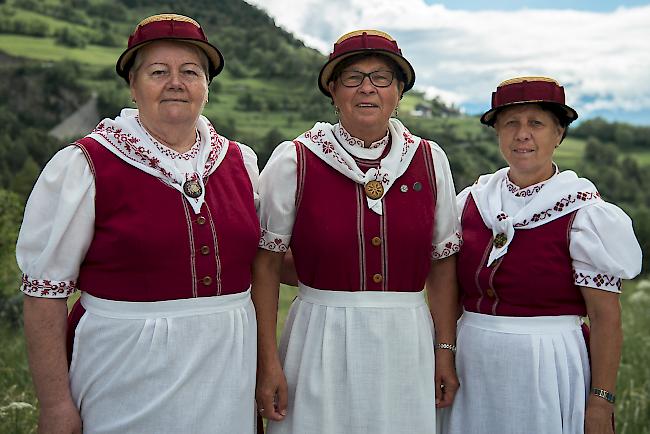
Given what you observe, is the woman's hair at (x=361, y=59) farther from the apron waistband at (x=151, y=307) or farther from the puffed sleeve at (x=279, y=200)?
the apron waistband at (x=151, y=307)

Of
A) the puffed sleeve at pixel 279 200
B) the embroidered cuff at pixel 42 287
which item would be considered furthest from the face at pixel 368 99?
the embroidered cuff at pixel 42 287

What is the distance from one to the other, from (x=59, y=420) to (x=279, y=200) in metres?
1.00

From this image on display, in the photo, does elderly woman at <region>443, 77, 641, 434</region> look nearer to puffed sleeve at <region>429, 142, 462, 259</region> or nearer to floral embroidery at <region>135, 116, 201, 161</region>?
puffed sleeve at <region>429, 142, 462, 259</region>

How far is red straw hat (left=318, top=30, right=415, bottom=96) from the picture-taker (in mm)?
2332

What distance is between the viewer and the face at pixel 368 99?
2.36m

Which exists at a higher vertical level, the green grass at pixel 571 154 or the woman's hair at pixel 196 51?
the green grass at pixel 571 154

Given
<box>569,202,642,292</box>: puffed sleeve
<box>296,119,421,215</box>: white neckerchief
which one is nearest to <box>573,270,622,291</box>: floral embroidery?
<box>569,202,642,292</box>: puffed sleeve

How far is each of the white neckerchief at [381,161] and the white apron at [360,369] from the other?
366 millimetres

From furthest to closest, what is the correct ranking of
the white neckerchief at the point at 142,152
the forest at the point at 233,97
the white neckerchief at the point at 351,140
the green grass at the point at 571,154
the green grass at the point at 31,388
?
the green grass at the point at 571,154 → the forest at the point at 233,97 → the green grass at the point at 31,388 → the white neckerchief at the point at 351,140 → the white neckerchief at the point at 142,152

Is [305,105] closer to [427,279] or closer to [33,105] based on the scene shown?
[33,105]

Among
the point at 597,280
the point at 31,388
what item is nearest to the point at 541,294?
the point at 597,280

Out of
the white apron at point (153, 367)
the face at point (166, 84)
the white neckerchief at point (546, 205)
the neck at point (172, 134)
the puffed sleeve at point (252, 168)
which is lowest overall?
the white apron at point (153, 367)

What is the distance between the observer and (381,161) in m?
2.42

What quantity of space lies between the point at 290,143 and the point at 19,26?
49.2m
